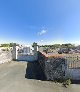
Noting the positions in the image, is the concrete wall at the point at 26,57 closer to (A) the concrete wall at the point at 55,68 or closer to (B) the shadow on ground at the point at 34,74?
(B) the shadow on ground at the point at 34,74

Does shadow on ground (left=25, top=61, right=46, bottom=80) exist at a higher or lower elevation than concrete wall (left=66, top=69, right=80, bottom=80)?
lower

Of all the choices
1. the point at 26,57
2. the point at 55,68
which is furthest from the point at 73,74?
the point at 26,57

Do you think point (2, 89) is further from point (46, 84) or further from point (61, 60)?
point (61, 60)

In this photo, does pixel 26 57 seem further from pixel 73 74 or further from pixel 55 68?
pixel 73 74

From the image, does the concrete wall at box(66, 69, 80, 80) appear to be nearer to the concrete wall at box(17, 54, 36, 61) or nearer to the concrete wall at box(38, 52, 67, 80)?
the concrete wall at box(38, 52, 67, 80)

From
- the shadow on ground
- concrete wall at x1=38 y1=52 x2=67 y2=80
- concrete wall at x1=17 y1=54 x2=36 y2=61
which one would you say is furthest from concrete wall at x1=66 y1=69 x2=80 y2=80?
concrete wall at x1=17 y1=54 x2=36 y2=61

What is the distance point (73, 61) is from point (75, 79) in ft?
4.92

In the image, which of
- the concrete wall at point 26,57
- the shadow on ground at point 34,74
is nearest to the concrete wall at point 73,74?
the shadow on ground at point 34,74

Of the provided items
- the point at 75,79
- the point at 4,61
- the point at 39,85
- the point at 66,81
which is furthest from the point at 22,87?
the point at 4,61

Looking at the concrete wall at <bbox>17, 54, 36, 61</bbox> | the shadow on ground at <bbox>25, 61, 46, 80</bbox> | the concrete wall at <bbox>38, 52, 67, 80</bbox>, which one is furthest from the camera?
the concrete wall at <bbox>17, 54, 36, 61</bbox>

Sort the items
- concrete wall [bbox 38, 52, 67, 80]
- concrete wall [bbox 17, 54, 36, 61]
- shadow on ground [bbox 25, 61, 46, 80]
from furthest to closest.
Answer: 1. concrete wall [bbox 17, 54, 36, 61]
2. shadow on ground [bbox 25, 61, 46, 80]
3. concrete wall [bbox 38, 52, 67, 80]

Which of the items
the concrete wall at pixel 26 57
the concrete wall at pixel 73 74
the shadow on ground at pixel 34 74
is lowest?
the shadow on ground at pixel 34 74

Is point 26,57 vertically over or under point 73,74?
over

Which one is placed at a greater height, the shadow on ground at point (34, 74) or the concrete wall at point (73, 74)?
the concrete wall at point (73, 74)
